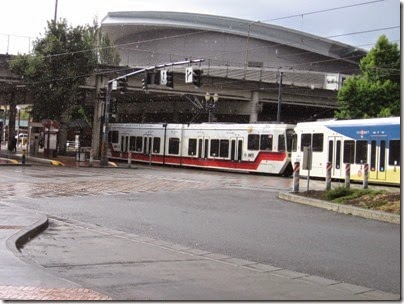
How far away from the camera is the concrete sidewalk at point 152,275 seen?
6.34 meters

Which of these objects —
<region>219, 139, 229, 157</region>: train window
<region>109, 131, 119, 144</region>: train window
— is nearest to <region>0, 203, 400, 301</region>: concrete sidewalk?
<region>219, 139, 229, 157</region>: train window

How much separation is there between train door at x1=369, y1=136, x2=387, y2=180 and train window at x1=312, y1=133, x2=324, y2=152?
12.5 ft

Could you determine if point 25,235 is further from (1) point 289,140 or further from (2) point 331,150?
(1) point 289,140

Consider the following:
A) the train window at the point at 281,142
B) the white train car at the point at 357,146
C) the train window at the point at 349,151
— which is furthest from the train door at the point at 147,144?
the train window at the point at 349,151

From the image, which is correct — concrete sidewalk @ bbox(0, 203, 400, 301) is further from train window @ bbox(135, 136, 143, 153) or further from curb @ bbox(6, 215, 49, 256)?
train window @ bbox(135, 136, 143, 153)

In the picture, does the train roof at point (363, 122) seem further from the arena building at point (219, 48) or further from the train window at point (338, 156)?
the arena building at point (219, 48)

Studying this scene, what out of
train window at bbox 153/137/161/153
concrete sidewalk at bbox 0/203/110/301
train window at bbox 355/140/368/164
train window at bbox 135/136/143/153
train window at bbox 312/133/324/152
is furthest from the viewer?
train window at bbox 135/136/143/153

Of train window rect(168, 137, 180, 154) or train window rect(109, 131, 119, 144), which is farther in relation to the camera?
train window rect(109, 131, 119, 144)

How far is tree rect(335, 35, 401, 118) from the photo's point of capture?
125 feet

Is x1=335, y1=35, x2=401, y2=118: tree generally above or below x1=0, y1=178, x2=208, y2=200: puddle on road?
above

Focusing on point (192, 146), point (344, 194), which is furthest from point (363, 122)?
point (192, 146)

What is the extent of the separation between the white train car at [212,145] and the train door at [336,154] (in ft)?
17.1

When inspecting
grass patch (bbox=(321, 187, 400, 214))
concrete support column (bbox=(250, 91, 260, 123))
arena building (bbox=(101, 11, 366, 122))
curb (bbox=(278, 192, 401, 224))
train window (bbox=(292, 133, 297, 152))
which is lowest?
curb (bbox=(278, 192, 401, 224))

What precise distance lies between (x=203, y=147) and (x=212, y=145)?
1.07 metres
